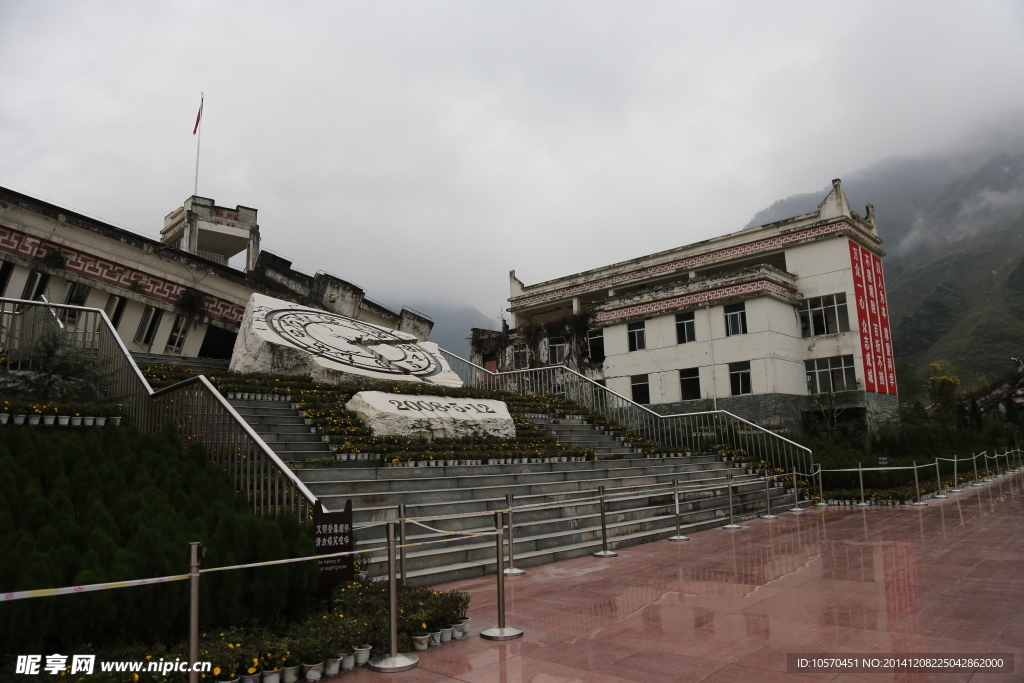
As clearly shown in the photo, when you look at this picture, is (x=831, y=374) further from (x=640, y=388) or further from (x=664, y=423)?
(x=664, y=423)

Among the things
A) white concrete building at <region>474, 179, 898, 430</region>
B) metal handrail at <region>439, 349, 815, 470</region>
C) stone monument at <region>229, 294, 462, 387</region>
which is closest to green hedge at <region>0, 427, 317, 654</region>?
stone monument at <region>229, 294, 462, 387</region>

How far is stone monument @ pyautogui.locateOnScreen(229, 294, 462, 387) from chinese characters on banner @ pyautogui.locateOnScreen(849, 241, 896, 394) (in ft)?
59.5

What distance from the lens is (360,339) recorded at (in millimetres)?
16031

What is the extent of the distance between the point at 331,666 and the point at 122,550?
1.50 m

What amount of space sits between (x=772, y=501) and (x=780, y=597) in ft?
26.6

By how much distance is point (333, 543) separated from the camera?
4902 mm

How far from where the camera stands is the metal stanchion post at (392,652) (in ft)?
15.0

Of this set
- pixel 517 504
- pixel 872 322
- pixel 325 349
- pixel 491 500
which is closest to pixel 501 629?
pixel 491 500

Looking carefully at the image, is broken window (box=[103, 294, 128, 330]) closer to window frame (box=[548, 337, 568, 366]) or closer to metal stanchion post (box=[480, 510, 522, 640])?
metal stanchion post (box=[480, 510, 522, 640])

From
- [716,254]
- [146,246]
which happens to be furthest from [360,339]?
[716,254]

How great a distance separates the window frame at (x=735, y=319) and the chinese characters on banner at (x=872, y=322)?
177 inches

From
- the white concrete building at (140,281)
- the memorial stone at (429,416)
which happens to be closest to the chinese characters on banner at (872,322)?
the memorial stone at (429,416)

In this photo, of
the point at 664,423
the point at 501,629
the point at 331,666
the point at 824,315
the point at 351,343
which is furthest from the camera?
the point at 824,315

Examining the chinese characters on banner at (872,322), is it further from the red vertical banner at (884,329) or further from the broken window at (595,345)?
the broken window at (595,345)
